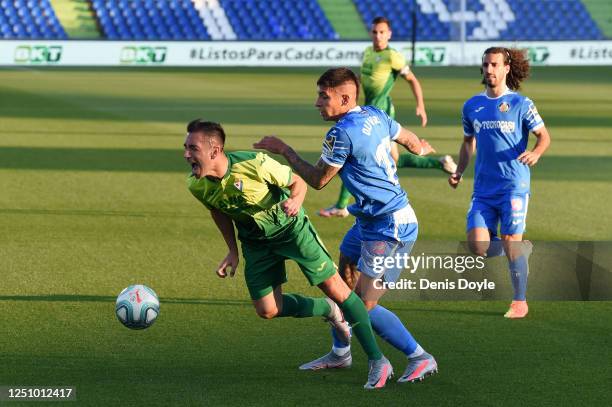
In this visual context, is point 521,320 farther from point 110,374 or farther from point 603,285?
point 110,374

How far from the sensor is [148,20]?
45719 mm

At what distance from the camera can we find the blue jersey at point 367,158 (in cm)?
672

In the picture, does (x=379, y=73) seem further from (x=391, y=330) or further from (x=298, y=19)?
(x=298, y=19)

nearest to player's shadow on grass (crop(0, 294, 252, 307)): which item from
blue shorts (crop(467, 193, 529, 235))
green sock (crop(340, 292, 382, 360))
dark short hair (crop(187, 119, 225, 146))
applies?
blue shorts (crop(467, 193, 529, 235))

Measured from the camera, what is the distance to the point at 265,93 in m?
30.7

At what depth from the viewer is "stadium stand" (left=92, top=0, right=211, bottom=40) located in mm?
45188

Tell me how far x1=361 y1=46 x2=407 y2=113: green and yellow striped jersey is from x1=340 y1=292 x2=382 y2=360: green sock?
21.7ft

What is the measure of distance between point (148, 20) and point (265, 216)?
4007 centimetres

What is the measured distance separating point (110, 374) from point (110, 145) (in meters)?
13.4

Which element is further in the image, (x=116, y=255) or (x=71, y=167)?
(x=71, y=167)

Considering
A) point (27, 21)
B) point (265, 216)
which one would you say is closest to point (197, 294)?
point (265, 216)

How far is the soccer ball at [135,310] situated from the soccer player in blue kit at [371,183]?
4.78ft

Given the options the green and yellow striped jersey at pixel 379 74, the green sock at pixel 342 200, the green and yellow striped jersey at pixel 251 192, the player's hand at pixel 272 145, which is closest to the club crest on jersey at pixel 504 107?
the green and yellow striped jersey at pixel 251 192

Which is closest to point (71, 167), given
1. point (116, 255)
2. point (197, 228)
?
point (197, 228)
